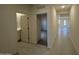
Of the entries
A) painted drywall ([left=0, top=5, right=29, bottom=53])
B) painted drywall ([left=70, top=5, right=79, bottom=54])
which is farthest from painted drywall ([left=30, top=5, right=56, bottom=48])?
painted drywall ([left=70, top=5, right=79, bottom=54])

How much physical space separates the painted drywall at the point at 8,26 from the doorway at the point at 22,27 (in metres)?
0.04

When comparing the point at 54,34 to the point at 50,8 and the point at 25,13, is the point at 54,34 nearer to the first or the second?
the point at 50,8

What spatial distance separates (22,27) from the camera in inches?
55.1

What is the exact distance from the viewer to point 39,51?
133 centimetres

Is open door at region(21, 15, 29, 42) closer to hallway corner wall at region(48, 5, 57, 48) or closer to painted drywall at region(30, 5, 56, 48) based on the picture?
painted drywall at region(30, 5, 56, 48)

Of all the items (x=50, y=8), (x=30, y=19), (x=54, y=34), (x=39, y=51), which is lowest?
(x=39, y=51)

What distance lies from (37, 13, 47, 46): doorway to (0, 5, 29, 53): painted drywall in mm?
194

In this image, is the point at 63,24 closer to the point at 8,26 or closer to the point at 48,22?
the point at 48,22

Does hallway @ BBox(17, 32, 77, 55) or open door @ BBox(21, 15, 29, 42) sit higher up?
open door @ BBox(21, 15, 29, 42)

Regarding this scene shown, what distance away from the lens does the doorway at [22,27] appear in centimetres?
136

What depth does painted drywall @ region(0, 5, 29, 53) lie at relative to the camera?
4.18 feet

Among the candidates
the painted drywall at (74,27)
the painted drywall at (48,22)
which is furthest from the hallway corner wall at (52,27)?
the painted drywall at (74,27)
